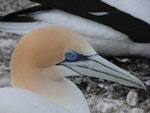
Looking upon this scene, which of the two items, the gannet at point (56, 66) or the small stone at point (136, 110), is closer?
the gannet at point (56, 66)

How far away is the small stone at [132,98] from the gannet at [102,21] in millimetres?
612

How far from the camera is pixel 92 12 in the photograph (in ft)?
16.4

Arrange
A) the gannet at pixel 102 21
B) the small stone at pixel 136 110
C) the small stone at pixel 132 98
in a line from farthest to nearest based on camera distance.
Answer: the gannet at pixel 102 21 → the small stone at pixel 132 98 → the small stone at pixel 136 110

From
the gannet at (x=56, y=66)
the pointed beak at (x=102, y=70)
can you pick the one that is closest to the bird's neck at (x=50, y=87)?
the gannet at (x=56, y=66)

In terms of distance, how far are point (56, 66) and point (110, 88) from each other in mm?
1282

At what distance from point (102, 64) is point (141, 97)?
1.13m

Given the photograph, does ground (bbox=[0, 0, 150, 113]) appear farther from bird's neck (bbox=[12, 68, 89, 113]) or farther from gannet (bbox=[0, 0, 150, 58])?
bird's neck (bbox=[12, 68, 89, 113])

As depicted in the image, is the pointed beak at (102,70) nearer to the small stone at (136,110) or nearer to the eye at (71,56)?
the eye at (71,56)

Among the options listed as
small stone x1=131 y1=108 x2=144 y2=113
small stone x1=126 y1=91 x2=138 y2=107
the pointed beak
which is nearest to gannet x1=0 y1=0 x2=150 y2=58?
small stone x1=126 y1=91 x2=138 y2=107

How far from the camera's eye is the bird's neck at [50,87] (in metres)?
3.42

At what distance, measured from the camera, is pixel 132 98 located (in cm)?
449

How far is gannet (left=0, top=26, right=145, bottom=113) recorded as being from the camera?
11.0 feet

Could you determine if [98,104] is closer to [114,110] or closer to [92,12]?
[114,110]

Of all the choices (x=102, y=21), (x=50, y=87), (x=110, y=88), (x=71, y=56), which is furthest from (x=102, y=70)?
(x=102, y=21)
